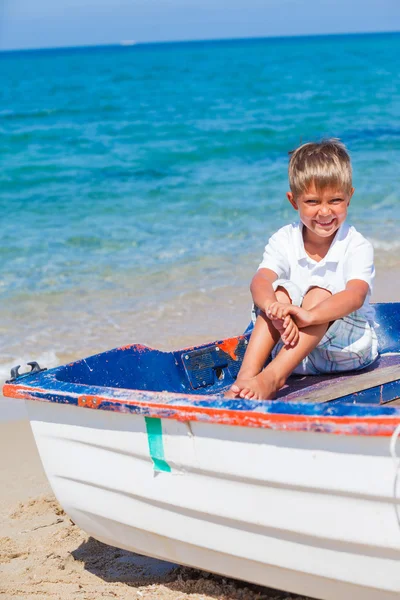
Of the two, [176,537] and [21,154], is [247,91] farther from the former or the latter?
[176,537]

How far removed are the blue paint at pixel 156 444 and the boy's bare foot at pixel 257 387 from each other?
41 cm

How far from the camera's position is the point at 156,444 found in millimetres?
2611

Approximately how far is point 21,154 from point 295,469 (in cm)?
1366

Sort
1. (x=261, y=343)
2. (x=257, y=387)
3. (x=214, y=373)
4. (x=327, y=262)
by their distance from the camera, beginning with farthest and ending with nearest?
(x=214, y=373)
(x=327, y=262)
(x=261, y=343)
(x=257, y=387)

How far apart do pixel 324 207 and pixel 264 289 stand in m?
0.40

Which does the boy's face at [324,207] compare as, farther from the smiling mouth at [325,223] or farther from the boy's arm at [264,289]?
the boy's arm at [264,289]

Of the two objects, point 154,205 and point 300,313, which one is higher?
point 154,205

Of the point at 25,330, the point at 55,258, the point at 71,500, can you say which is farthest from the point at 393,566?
the point at 55,258

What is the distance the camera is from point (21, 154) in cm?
1513

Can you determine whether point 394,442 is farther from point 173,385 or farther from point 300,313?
point 173,385

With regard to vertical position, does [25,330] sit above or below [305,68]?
below

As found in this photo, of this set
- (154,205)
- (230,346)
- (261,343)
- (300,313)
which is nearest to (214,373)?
(230,346)

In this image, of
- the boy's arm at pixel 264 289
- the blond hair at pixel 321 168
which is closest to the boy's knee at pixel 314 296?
the boy's arm at pixel 264 289

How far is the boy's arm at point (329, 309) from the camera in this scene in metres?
3.02
